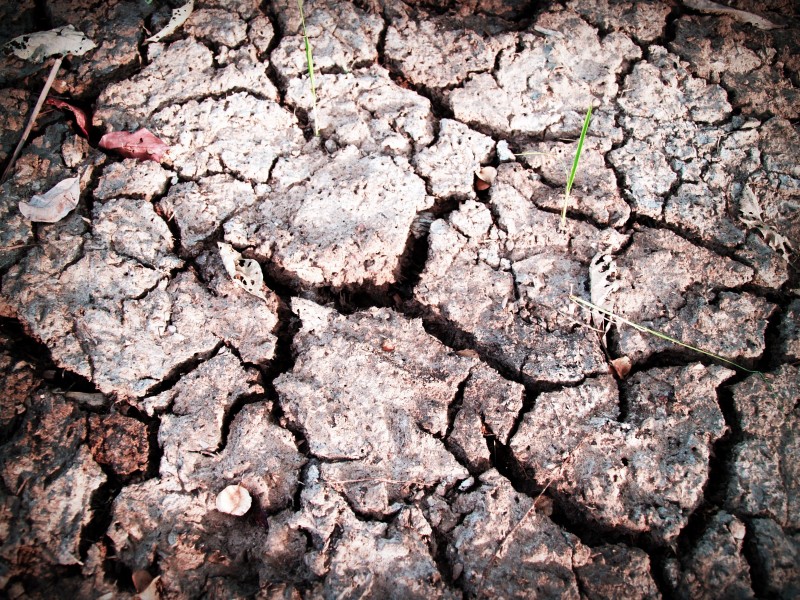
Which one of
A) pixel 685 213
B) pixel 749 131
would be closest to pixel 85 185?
pixel 685 213

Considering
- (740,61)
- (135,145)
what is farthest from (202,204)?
(740,61)

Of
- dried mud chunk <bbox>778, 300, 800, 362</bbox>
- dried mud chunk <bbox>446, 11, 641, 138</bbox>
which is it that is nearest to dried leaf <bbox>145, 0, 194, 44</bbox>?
dried mud chunk <bbox>446, 11, 641, 138</bbox>

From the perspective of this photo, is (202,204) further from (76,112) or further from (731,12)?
(731,12)

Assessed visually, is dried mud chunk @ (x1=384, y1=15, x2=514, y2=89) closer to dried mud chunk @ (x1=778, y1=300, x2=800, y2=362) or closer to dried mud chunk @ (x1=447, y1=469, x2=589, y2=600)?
dried mud chunk @ (x1=778, y1=300, x2=800, y2=362)

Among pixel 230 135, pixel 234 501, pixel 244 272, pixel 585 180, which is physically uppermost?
pixel 230 135

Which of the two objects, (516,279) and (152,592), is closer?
(152,592)

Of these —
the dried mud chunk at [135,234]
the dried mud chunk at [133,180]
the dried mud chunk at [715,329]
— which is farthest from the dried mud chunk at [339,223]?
the dried mud chunk at [715,329]

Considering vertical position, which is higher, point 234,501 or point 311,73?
point 311,73
